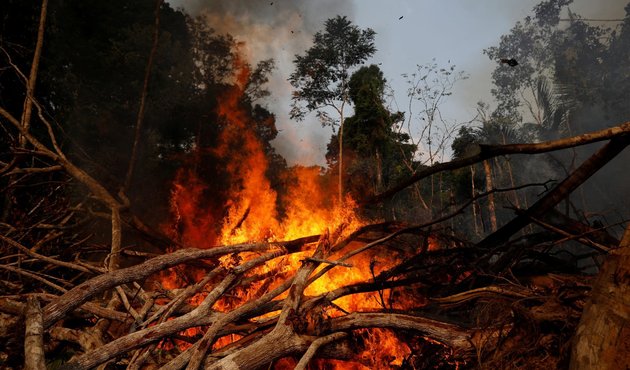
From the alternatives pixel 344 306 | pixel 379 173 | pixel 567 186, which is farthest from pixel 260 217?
pixel 379 173

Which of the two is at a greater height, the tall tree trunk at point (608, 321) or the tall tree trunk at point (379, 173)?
the tall tree trunk at point (379, 173)

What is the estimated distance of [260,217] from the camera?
35.1 ft

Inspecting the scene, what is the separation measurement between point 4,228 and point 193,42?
25080 mm

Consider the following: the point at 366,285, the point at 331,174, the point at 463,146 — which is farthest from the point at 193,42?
the point at 366,285

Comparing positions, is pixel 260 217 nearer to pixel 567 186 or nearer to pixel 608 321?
pixel 567 186

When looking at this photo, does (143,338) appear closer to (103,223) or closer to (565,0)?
(103,223)

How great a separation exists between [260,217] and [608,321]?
30.3 ft

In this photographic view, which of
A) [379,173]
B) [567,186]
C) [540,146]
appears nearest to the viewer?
[540,146]

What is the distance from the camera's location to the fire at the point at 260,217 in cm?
527

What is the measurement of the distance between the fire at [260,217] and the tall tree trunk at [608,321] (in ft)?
6.56

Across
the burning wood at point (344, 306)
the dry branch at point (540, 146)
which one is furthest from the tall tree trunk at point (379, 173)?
the dry branch at point (540, 146)

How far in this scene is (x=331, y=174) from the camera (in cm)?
3020

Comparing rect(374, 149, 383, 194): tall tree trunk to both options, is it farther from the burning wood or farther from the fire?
the burning wood

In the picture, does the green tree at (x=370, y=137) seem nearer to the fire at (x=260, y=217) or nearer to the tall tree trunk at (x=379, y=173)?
the tall tree trunk at (x=379, y=173)
